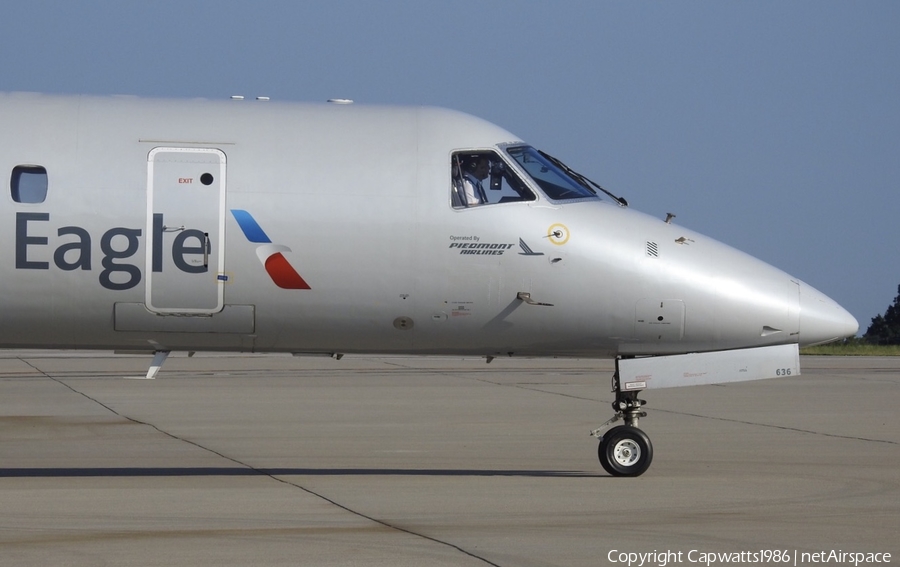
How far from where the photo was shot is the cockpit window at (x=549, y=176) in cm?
1117

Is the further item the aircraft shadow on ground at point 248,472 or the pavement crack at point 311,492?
the aircraft shadow on ground at point 248,472

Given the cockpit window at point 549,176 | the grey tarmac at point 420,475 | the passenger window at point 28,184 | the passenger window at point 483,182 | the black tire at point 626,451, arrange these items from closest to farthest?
the grey tarmac at point 420,475
the passenger window at point 28,184
the passenger window at point 483,182
the cockpit window at point 549,176
the black tire at point 626,451

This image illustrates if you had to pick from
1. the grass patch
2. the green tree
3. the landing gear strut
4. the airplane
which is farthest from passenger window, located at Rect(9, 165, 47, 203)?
the green tree

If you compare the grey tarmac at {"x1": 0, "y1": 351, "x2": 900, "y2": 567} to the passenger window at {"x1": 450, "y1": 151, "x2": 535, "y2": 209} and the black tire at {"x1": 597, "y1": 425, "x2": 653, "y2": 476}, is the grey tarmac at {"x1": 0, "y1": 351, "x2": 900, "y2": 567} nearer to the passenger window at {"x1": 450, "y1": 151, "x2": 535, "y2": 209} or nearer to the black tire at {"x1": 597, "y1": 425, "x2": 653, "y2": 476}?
the black tire at {"x1": 597, "y1": 425, "x2": 653, "y2": 476}

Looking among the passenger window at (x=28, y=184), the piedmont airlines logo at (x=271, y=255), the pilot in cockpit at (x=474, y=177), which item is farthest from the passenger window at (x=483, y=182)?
the passenger window at (x=28, y=184)

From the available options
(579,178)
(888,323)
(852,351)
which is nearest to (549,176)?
(579,178)

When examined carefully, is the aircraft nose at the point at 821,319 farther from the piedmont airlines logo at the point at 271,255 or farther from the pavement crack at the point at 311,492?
the piedmont airlines logo at the point at 271,255

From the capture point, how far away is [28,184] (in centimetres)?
1038

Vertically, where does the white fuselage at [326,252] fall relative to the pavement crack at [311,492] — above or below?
above

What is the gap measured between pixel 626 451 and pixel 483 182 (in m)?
3.04

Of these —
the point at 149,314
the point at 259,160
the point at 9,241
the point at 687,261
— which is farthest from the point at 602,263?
the point at 9,241

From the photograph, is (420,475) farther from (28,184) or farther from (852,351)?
(852,351)

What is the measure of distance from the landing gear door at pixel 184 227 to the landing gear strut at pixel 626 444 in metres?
4.04

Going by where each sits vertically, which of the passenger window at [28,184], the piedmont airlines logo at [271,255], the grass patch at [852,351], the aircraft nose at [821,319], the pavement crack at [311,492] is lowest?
the pavement crack at [311,492]
